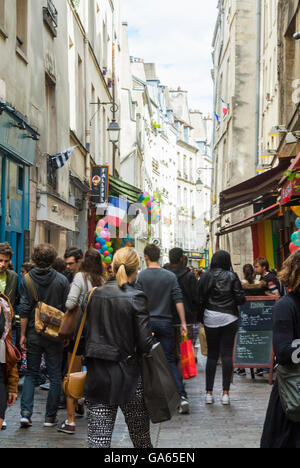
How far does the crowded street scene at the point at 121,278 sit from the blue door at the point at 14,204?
0.03 metres

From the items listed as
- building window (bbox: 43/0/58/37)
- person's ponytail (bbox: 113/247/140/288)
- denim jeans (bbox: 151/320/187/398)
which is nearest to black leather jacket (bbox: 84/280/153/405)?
person's ponytail (bbox: 113/247/140/288)

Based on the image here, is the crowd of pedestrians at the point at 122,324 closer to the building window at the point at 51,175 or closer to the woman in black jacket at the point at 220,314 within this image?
the woman in black jacket at the point at 220,314

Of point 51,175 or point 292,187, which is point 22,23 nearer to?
point 51,175

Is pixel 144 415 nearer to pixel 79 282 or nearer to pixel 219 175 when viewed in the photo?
pixel 79 282

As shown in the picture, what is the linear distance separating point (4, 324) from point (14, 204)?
734cm

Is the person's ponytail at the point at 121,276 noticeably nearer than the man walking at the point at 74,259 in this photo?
Yes

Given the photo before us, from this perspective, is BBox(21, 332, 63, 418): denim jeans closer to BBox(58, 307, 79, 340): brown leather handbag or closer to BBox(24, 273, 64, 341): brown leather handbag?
BBox(24, 273, 64, 341): brown leather handbag

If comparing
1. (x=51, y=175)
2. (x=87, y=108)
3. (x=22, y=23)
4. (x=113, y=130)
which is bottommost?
(x=51, y=175)

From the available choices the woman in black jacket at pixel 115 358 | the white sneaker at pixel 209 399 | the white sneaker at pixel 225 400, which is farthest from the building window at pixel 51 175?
the woman in black jacket at pixel 115 358

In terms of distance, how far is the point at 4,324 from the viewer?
504 centimetres

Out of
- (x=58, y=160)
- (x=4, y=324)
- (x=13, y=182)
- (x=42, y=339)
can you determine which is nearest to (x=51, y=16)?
(x=58, y=160)

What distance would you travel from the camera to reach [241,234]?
27578 millimetres

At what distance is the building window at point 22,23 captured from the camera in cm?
1292

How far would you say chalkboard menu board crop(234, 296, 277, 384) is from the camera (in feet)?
35.8
